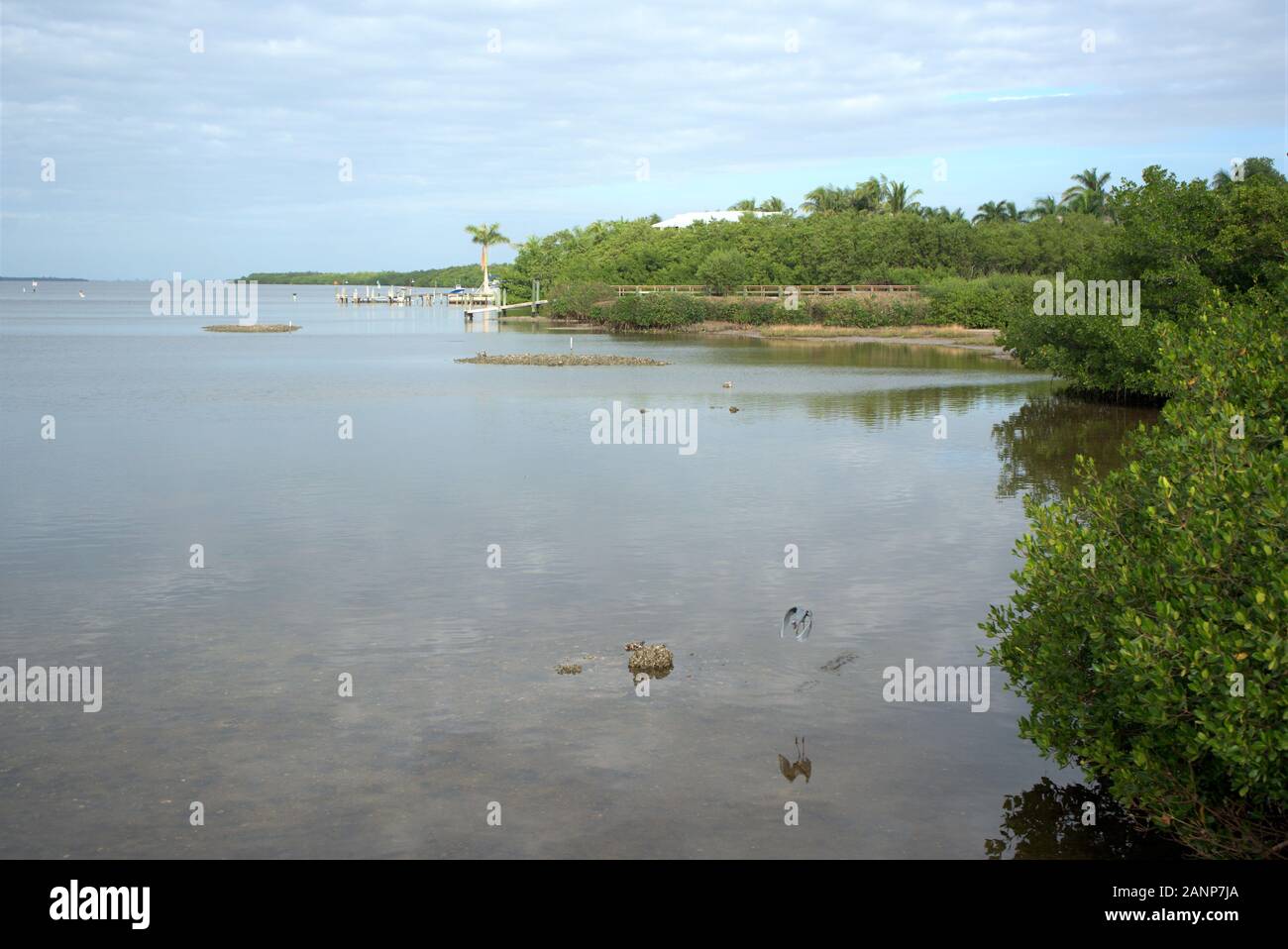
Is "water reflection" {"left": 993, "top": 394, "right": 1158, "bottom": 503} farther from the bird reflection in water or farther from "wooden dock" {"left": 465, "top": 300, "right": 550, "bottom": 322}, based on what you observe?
"wooden dock" {"left": 465, "top": 300, "right": 550, "bottom": 322}

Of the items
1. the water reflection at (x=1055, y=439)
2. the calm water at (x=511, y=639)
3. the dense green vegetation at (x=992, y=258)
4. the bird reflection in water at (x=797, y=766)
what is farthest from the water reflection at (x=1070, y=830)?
the dense green vegetation at (x=992, y=258)

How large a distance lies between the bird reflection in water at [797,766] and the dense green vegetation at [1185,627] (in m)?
2.51

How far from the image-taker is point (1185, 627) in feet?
31.8

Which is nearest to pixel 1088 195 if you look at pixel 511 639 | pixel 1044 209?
pixel 1044 209

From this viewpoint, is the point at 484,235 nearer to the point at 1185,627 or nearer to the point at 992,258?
the point at 992,258

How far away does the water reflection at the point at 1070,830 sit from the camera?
1135 cm

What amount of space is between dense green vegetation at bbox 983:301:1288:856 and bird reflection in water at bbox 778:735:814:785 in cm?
251

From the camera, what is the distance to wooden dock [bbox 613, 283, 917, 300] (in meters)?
123

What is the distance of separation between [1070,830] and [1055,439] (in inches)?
1193

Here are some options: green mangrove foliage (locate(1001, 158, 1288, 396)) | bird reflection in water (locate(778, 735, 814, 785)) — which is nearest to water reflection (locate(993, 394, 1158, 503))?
green mangrove foliage (locate(1001, 158, 1288, 396))

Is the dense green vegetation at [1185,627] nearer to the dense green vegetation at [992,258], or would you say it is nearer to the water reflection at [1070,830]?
the water reflection at [1070,830]
